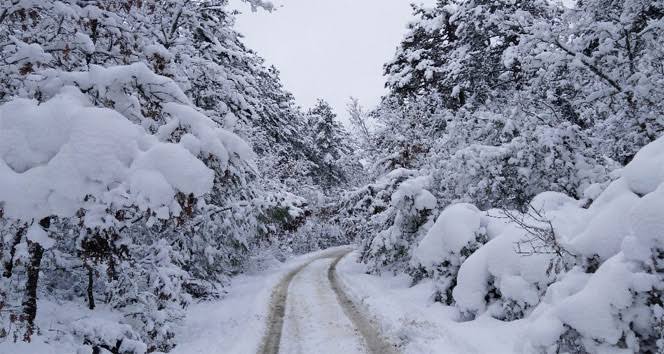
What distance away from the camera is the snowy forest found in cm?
456

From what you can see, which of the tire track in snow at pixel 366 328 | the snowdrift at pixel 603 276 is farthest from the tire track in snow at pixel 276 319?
the snowdrift at pixel 603 276

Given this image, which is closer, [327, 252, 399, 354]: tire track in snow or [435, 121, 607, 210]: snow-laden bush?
[327, 252, 399, 354]: tire track in snow

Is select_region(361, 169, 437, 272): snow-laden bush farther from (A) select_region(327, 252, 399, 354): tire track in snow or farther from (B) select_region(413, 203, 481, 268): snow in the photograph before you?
(B) select_region(413, 203, 481, 268): snow

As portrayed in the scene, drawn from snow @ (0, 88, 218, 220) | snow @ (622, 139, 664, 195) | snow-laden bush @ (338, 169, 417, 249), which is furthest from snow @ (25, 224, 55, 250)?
snow-laden bush @ (338, 169, 417, 249)

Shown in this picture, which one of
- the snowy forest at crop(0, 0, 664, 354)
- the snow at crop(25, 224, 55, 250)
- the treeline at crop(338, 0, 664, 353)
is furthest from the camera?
the treeline at crop(338, 0, 664, 353)

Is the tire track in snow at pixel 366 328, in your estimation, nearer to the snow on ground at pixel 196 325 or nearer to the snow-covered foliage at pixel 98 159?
the snow on ground at pixel 196 325

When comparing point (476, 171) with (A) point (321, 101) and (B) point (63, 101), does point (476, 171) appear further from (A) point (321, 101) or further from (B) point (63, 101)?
(A) point (321, 101)

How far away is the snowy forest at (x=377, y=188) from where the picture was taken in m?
4.56

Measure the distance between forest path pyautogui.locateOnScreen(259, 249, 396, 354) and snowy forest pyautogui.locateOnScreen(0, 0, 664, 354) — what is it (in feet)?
0.57

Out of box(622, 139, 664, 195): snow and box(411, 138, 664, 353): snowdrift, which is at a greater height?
box(622, 139, 664, 195): snow

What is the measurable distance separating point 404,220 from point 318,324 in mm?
6750

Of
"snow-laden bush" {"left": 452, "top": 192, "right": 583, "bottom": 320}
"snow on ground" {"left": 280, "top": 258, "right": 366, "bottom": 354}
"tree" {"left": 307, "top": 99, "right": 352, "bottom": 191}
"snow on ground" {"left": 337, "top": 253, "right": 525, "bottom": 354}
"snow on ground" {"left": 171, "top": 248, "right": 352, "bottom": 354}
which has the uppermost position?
"tree" {"left": 307, "top": 99, "right": 352, "bottom": 191}

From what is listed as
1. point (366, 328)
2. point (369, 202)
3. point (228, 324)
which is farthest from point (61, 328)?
point (369, 202)

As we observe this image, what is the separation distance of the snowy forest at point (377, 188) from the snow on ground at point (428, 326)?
74mm
